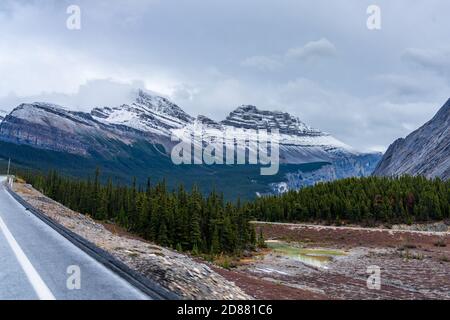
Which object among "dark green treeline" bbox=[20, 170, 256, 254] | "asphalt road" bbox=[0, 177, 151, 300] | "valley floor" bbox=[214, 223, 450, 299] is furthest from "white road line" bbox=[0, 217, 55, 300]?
"dark green treeline" bbox=[20, 170, 256, 254]

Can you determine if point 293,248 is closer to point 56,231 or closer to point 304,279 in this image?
point 304,279

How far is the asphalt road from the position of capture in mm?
10586

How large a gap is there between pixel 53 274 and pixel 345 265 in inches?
1591

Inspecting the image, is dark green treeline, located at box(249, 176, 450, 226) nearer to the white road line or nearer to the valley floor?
the valley floor

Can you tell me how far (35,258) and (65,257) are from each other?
939 millimetres

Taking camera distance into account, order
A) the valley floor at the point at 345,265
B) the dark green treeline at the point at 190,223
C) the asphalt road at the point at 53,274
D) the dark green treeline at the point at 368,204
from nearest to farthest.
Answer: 1. the asphalt road at the point at 53,274
2. the valley floor at the point at 345,265
3. the dark green treeline at the point at 190,223
4. the dark green treeline at the point at 368,204

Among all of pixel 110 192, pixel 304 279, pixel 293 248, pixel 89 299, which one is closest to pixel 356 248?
pixel 293 248

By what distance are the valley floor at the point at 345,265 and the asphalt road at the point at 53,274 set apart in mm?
6411

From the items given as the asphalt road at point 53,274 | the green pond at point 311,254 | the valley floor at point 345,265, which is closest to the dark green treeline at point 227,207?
the green pond at point 311,254

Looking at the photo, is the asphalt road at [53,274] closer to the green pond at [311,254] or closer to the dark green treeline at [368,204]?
the green pond at [311,254]

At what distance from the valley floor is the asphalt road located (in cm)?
641

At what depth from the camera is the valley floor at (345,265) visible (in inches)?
1094

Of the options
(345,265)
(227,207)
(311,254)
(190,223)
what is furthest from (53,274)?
(227,207)

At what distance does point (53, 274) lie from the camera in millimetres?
12508
